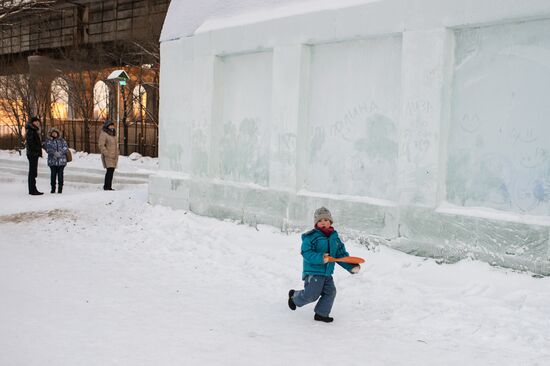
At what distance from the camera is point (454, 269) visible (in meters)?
6.10

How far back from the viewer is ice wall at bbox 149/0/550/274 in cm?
592

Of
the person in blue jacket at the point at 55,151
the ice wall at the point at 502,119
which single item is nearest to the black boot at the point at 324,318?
the ice wall at the point at 502,119

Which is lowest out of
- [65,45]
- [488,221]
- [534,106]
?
[488,221]

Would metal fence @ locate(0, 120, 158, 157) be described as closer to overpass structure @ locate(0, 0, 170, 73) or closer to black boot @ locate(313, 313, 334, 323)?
overpass structure @ locate(0, 0, 170, 73)

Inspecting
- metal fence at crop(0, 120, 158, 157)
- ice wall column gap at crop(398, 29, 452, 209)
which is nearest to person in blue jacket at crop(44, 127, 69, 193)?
ice wall column gap at crop(398, 29, 452, 209)

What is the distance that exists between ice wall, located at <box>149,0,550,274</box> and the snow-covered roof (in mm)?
164

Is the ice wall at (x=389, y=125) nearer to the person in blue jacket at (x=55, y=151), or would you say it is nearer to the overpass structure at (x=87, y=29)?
the person in blue jacket at (x=55, y=151)

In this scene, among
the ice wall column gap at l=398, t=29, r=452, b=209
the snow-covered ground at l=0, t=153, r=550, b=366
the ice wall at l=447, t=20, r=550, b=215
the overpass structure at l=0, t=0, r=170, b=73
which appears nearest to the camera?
the snow-covered ground at l=0, t=153, r=550, b=366

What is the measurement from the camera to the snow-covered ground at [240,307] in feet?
13.6

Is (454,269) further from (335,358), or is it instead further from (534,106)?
(335,358)

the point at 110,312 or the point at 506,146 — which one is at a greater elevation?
the point at 506,146

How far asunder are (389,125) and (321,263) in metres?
2.85

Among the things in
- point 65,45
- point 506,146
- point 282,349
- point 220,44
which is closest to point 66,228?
point 220,44

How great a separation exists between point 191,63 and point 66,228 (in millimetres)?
3674
